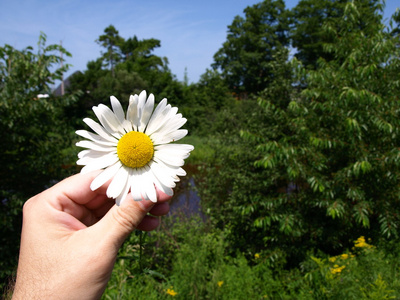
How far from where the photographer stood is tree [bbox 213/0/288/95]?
35.0 meters

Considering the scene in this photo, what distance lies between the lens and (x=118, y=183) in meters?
1.03

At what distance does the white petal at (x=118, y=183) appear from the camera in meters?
1.01

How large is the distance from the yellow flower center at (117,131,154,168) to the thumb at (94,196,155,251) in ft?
0.63

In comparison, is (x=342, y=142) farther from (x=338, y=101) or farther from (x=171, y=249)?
(x=171, y=249)

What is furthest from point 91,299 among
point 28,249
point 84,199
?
point 84,199

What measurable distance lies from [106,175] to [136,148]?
15 centimetres

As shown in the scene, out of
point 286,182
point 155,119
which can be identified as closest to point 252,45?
point 286,182

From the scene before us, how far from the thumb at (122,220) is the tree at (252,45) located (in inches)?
1350

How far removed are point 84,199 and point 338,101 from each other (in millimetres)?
3562

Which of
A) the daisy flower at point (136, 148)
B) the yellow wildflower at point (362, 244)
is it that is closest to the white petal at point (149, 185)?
the daisy flower at point (136, 148)

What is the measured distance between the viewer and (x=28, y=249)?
1.20 metres

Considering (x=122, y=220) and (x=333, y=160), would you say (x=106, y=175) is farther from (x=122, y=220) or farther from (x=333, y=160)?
(x=333, y=160)

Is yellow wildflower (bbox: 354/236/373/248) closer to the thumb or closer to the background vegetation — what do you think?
the background vegetation

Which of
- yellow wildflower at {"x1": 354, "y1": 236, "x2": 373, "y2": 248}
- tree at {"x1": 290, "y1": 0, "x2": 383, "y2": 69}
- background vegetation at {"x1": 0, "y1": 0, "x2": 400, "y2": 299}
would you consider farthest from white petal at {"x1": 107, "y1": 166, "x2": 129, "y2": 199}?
tree at {"x1": 290, "y1": 0, "x2": 383, "y2": 69}
